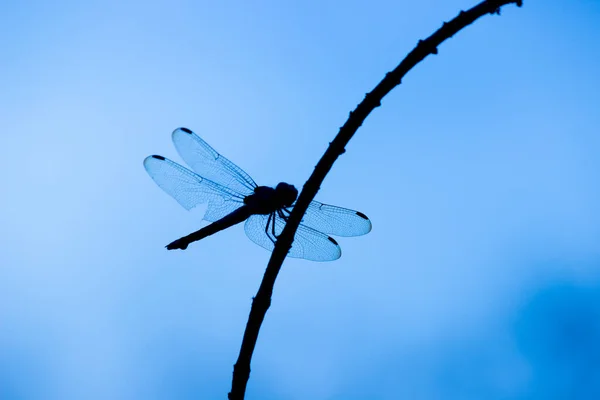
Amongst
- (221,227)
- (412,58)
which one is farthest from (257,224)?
(412,58)

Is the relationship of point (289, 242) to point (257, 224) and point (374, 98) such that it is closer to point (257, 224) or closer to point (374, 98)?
point (374, 98)

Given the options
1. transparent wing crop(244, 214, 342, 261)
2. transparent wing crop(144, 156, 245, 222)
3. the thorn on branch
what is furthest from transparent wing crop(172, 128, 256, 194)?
the thorn on branch

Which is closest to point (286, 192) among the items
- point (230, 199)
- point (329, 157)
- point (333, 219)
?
point (230, 199)

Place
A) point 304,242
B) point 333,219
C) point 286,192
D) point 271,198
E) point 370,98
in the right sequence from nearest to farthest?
point 370,98 → point 286,192 → point 271,198 → point 304,242 → point 333,219

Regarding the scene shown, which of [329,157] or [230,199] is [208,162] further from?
[329,157]

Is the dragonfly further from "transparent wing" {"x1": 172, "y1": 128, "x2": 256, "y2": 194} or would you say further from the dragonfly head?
the dragonfly head

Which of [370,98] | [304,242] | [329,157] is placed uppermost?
[304,242]
